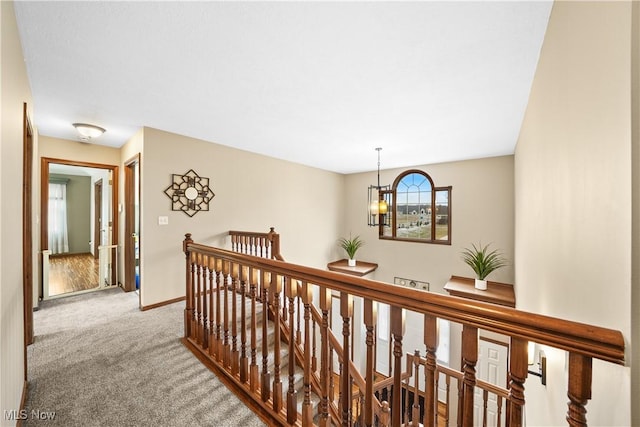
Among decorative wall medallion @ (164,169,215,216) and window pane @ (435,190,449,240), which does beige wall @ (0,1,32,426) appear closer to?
decorative wall medallion @ (164,169,215,216)

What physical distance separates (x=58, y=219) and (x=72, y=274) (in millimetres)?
3349

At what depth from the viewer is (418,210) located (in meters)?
5.54

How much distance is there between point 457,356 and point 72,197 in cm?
1032

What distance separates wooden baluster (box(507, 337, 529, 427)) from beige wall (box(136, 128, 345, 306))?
3657mm

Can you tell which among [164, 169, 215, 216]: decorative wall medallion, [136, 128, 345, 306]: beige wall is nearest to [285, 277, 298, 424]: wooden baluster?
[136, 128, 345, 306]: beige wall

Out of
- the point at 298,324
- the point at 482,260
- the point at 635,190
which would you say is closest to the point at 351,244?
the point at 482,260

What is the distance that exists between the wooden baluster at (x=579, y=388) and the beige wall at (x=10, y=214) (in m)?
1.98

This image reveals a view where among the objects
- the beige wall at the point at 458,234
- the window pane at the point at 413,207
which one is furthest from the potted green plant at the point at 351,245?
the window pane at the point at 413,207

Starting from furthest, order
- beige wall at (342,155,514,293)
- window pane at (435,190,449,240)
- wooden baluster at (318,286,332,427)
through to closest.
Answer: window pane at (435,190,449,240) < beige wall at (342,155,514,293) < wooden baluster at (318,286,332,427)

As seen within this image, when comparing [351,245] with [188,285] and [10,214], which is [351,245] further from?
[10,214]

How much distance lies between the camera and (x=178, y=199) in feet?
11.5

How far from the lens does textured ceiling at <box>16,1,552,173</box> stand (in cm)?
146

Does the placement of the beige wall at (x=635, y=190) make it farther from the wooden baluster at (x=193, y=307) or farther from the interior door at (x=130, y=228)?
the interior door at (x=130, y=228)

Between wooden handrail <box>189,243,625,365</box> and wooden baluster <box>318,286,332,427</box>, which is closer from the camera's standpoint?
wooden handrail <box>189,243,625,365</box>
